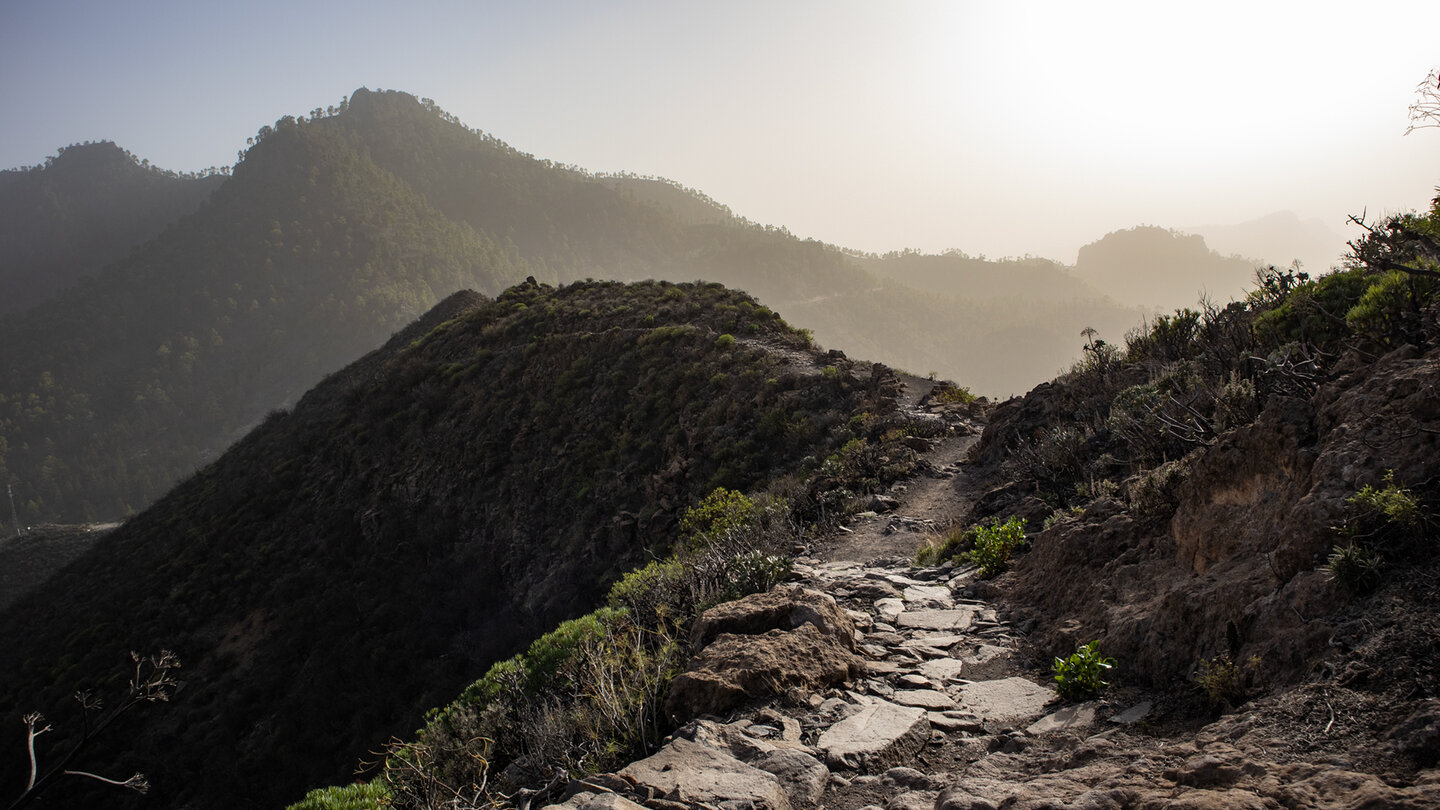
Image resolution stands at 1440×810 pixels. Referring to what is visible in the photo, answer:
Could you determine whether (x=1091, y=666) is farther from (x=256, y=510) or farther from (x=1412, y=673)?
(x=256, y=510)

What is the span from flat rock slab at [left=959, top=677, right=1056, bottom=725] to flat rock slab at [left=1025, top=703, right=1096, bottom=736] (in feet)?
0.34

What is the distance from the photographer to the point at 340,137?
441 feet

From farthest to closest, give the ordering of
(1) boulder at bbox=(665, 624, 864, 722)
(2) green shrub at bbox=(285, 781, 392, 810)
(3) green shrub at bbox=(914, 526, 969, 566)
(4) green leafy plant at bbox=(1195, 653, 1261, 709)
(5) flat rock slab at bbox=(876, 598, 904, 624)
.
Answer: (3) green shrub at bbox=(914, 526, 969, 566)
(2) green shrub at bbox=(285, 781, 392, 810)
(5) flat rock slab at bbox=(876, 598, 904, 624)
(1) boulder at bbox=(665, 624, 864, 722)
(4) green leafy plant at bbox=(1195, 653, 1261, 709)

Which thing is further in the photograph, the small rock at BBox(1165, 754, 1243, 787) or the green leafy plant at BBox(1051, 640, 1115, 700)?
the green leafy plant at BBox(1051, 640, 1115, 700)

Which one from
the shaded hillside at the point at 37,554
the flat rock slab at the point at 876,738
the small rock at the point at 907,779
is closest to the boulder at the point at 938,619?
the flat rock slab at the point at 876,738

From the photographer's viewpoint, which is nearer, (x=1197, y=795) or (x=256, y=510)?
(x=1197, y=795)

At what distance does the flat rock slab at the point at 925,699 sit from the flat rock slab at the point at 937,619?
3.43 feet

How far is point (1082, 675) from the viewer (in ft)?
11.2

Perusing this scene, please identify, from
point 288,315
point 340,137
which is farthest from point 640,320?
point 340,137

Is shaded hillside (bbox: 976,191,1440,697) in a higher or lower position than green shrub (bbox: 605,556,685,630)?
higher

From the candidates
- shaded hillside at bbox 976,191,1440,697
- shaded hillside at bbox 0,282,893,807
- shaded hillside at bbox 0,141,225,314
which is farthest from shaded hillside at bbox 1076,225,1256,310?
shaded hillside at bbox 0,141,225,314

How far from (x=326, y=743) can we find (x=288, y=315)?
114224mm

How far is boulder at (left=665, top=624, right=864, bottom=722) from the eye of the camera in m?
3.70

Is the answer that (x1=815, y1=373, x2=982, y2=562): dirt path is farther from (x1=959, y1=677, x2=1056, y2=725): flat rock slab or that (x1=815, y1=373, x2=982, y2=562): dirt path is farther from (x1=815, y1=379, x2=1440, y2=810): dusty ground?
(x1=815, y1=379, x2=1440, y2=810): dusty ground
